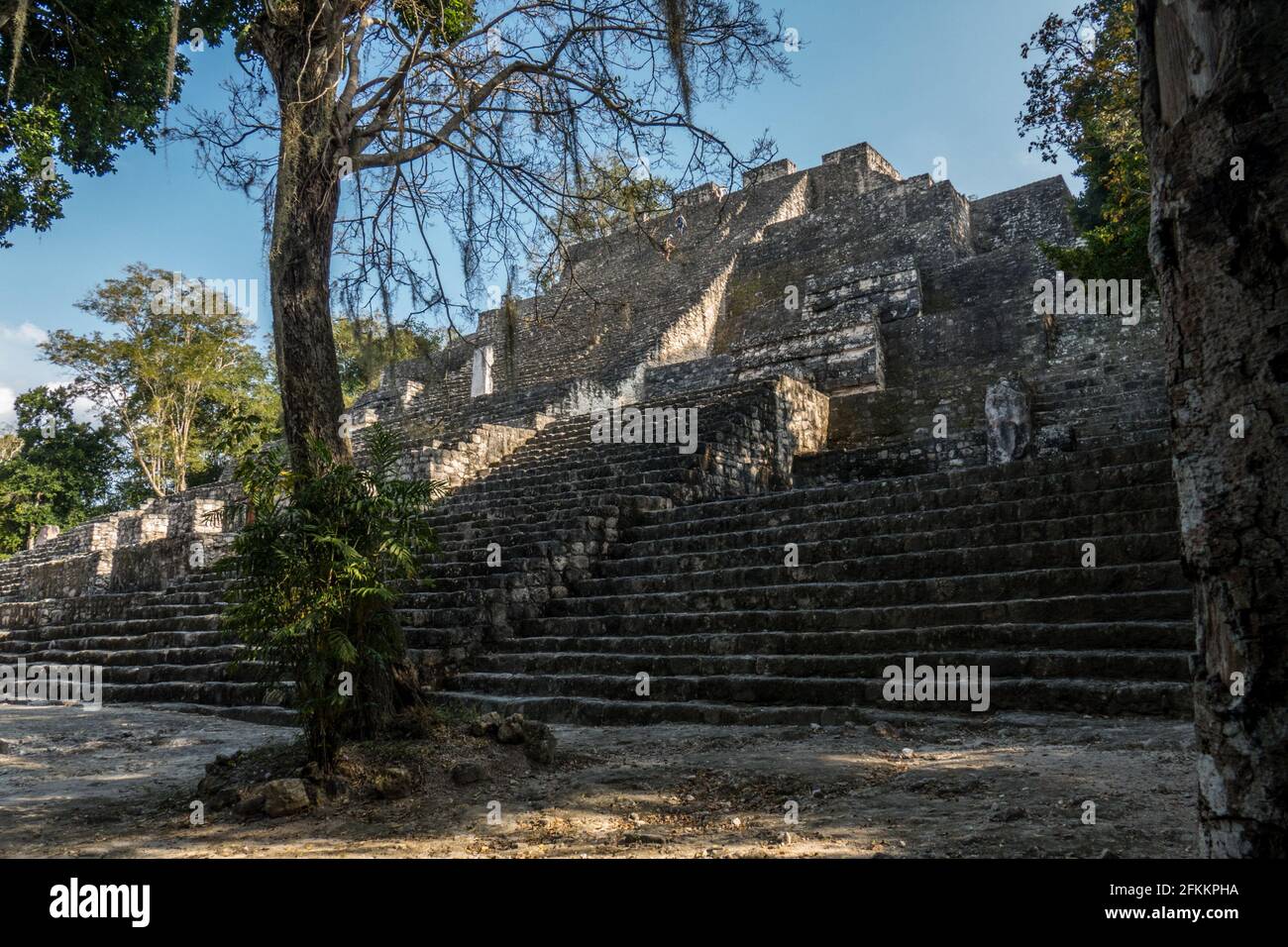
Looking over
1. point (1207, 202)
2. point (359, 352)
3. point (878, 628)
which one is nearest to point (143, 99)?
point (359, 352)

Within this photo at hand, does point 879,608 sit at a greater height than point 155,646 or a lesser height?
greater

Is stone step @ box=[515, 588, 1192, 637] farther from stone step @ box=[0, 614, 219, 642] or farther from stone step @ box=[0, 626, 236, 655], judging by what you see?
stone step @ box=[0, 614, 219, 642]

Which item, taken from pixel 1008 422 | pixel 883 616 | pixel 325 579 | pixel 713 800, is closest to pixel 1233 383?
pixel 713 800

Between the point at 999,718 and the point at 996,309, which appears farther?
the point at 996,309

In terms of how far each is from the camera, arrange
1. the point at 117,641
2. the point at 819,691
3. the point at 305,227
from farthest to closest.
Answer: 1. the point at 117,641
2. the point at 819,691
3. the point at 305,227

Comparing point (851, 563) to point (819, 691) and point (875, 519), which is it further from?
point (819, 691)

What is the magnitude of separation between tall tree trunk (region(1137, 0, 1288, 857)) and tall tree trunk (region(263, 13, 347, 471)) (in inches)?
169

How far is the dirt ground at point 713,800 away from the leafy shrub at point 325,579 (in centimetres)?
42

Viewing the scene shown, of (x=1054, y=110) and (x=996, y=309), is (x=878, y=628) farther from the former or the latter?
(x=996, y=309)

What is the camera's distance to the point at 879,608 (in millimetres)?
6434

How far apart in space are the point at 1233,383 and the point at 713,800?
269 centimetres

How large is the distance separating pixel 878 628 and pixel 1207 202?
4.88 meters

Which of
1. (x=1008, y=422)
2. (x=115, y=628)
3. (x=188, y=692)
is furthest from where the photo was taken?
(x=115, y=628)

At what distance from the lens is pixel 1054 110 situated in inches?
413
